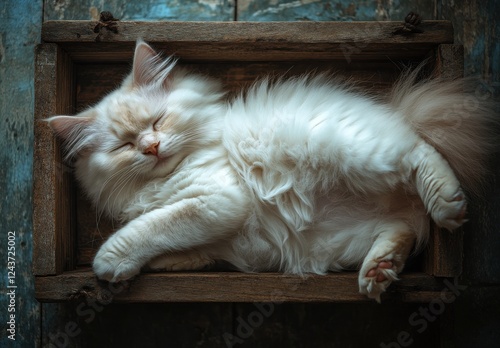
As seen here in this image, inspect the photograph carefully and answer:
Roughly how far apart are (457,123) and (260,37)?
0.59 metres

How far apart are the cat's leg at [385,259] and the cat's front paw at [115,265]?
1.99ft

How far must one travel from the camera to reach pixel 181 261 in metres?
1.30

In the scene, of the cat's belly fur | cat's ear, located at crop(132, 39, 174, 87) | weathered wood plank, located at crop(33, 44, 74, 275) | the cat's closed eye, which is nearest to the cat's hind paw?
weathered wood plank, located at crop(33, 44, 74, 275)

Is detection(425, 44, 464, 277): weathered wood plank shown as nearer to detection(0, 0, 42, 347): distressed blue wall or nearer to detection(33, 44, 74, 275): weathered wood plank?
detection(33, 44, 74, 275): weathered wood plank

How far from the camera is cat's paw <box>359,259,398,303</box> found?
45.0 inches

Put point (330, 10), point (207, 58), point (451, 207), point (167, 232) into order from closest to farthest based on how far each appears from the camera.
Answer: point (451, 207)
point (167, 232)
point (207, 58)
point (330, 10)

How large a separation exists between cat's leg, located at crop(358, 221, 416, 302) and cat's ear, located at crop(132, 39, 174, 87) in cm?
78

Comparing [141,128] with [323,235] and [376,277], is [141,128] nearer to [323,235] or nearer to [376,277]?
[323,235]

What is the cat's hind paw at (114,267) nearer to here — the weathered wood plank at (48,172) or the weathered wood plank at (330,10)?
the weathered wood plank at (48,172)

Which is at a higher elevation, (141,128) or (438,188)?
(141,128)

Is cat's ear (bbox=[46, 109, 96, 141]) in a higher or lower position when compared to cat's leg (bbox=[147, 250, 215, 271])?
higher

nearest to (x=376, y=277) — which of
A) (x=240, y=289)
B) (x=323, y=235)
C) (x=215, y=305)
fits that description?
(x=323, y=235)

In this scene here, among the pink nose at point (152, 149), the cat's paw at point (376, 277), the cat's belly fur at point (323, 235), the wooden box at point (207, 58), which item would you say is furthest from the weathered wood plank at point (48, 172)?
the cat's paw at point (376, 277)

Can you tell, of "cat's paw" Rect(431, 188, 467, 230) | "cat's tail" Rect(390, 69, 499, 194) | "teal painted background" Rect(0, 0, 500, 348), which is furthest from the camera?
"teal painted background" Rect(0, 0, 500, 348)
